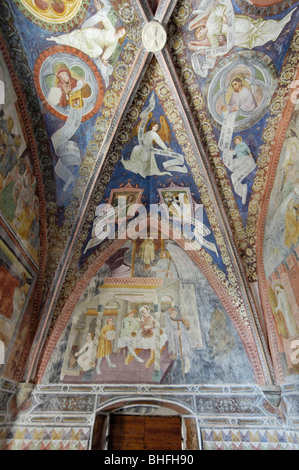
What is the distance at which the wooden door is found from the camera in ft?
22.0

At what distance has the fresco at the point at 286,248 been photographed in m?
6.12

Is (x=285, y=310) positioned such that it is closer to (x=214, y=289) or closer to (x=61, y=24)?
(x=214, y=289)

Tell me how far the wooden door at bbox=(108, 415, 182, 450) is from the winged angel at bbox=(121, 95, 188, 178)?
20.0 ft

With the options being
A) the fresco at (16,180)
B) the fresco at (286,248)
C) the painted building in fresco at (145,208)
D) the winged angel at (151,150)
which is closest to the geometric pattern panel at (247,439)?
the painted building in fresco at (145,208)

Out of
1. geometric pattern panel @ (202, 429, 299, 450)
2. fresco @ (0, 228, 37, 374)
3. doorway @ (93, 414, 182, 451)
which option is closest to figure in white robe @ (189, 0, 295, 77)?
fresco @ (0, 228, 37, 374)

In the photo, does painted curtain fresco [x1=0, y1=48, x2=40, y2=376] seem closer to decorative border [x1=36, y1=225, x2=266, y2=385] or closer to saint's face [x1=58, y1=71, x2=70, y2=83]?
decorative border [x1=36, y1=225, x2=266, y2=385]

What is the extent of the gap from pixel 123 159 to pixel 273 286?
4848mm

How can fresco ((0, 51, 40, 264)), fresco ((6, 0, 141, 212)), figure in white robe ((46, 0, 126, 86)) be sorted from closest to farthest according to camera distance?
1. fresco ((6, 0, 141, 212))
2. figure in white robe ((46, 0, 126, 86))
3. fresco ((0, 51, 40, 264))

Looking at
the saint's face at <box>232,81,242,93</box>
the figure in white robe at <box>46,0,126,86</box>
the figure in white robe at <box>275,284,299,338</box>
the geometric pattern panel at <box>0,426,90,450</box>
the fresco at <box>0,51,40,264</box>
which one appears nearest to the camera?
the figure in white robe at <box>46,0,126,86</box>

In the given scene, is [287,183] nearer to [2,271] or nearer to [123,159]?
[123,159]

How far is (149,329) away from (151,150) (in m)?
4.56

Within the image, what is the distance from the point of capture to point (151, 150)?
296 inches

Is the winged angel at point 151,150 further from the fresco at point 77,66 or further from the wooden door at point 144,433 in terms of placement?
the wooden door at point 144,433

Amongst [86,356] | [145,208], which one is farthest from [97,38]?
[86,356]
